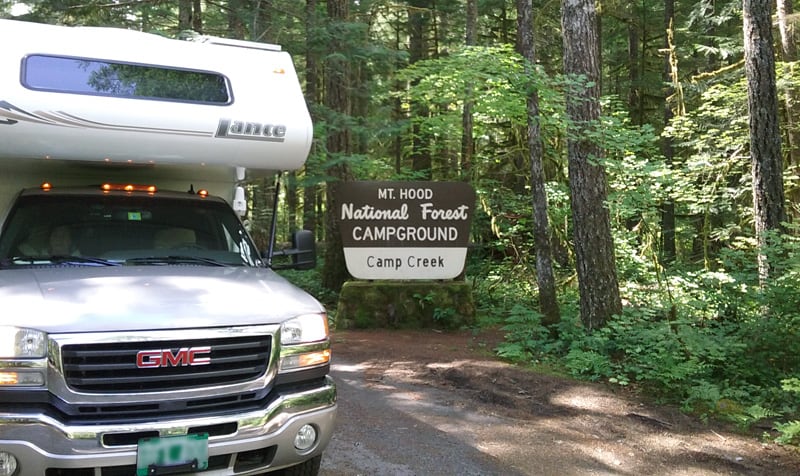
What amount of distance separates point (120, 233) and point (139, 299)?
155 cm

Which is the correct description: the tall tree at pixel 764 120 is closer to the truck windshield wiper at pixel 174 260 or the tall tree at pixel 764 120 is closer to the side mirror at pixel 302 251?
the side mirror at pixel 302 251

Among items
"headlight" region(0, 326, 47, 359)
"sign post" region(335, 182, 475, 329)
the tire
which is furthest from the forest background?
"headlight" region(0, 326, 47, 359)

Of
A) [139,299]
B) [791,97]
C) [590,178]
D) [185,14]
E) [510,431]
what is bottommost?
[510,431]

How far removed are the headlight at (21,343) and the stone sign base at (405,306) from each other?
25.2 ft

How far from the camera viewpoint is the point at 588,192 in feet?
27.3

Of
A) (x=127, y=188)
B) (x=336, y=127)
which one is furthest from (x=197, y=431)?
(x=336, y=127)

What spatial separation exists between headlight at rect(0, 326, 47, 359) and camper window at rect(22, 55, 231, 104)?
→ 2.12 m

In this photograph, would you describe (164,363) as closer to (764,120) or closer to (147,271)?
(147,271)

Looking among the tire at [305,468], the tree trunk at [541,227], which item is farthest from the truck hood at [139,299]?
the tree trunk at [541,227]

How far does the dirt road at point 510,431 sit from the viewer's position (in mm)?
4945

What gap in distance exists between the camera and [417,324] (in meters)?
10.9

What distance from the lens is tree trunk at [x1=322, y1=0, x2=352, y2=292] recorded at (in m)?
11.8

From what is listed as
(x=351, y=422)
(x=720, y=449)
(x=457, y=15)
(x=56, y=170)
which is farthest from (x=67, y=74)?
(x=457, y=15)

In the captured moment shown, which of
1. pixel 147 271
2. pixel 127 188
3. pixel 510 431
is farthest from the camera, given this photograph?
pixel 510 431
